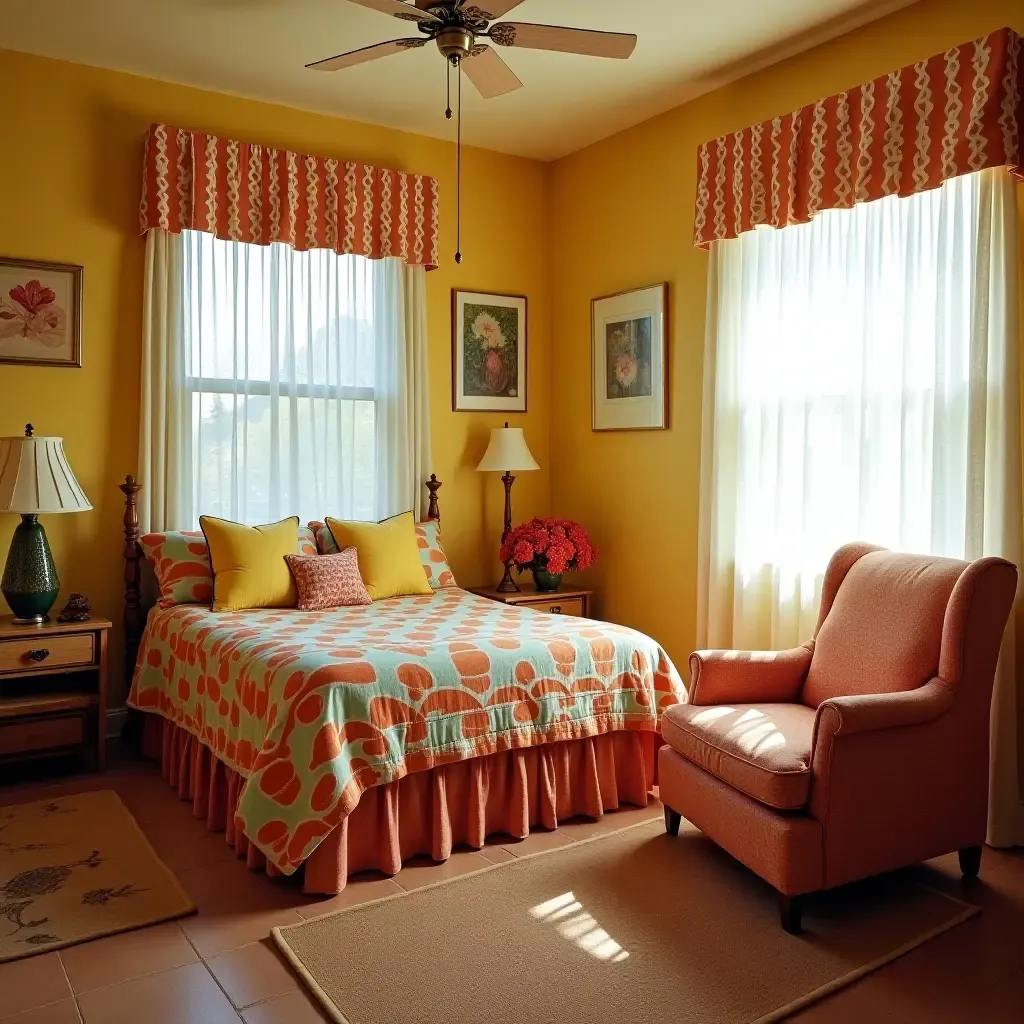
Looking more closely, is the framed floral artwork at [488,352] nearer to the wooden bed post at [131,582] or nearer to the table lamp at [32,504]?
the wooden bed post at [131,582]

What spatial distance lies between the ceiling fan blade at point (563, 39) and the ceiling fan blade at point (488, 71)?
0.06 metres

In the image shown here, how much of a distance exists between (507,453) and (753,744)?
248 cm

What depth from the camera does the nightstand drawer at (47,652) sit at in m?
3.56

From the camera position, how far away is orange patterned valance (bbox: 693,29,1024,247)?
301 centimetres

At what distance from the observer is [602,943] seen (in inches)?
97.3

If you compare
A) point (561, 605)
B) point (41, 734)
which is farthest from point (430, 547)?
point (41, 734)

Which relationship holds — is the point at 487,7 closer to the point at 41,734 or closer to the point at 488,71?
the point at 488,71

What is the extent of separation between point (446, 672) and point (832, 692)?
1246 millimetres

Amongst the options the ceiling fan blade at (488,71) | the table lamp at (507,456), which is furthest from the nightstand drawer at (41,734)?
the ceiling fan blade at (488,71)

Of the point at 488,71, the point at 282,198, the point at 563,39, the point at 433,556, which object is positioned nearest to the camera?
the point at 563,39

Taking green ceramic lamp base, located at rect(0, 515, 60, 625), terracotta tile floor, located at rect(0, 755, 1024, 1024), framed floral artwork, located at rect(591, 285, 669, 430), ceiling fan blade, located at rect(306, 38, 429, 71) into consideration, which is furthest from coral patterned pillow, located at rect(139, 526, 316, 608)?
framed floral artwork, located at rect(591, 285, 669, 430)

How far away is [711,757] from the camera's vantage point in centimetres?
284

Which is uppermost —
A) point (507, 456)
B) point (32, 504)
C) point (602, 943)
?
point (507, 456)

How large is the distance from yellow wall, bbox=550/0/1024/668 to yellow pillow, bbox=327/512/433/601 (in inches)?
45.1
